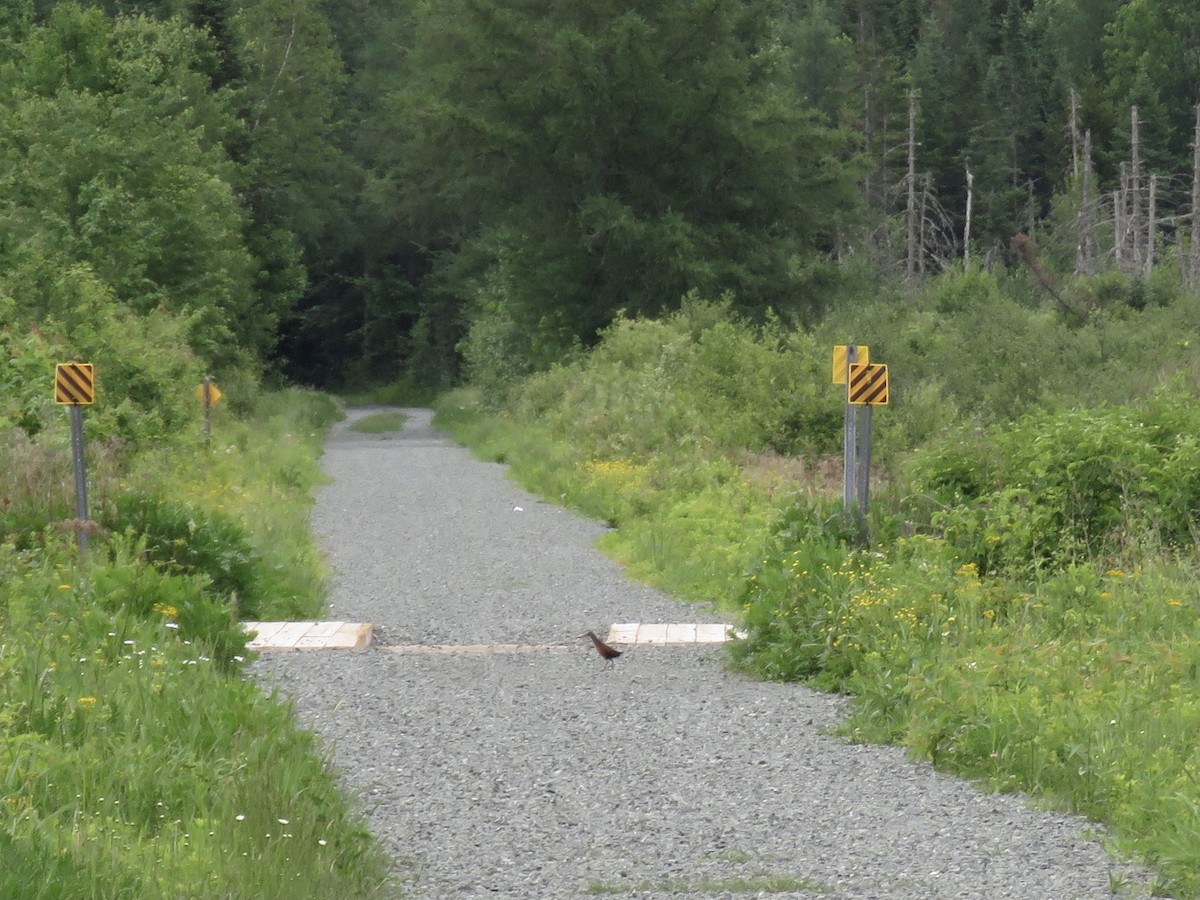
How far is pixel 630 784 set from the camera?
7.38 metres

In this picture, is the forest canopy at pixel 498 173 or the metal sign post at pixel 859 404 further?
the forest canopy at pixel 498 173

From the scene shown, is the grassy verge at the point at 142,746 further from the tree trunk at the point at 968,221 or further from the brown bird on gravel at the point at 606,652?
the tree trunk at the point at 968,221

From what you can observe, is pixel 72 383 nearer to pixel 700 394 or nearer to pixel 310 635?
pixel 310 635

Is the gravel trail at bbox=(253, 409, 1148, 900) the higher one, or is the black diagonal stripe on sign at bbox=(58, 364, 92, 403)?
the black diagonal stripe on sign at bbox=(58, 364, 92, 403)

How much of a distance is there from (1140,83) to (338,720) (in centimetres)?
6962

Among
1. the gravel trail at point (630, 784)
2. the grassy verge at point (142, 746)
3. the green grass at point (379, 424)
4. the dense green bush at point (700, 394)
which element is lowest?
the green grass at point (379, 424)

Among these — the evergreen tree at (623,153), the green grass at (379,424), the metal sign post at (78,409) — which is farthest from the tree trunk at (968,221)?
the metal sign post at (78,409)

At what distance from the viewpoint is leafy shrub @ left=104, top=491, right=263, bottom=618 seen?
12.1 meters

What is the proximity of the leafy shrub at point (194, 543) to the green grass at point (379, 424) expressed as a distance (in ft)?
115

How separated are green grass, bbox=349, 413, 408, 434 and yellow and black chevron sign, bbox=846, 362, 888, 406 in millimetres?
36796

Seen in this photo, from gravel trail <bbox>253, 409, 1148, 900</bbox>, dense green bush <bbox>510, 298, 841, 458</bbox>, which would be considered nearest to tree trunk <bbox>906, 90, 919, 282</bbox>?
dense green bush <bbox>510, 298, 841, 458</bbox>

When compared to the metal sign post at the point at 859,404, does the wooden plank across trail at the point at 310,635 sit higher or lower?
lower

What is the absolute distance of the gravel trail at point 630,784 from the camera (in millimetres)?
6027

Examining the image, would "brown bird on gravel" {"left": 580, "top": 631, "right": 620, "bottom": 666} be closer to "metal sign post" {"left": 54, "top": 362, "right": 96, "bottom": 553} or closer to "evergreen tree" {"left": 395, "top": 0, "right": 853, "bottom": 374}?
"metal sign post" {"left": 54, "top": 362, "right": 96, "bottom": 553}
